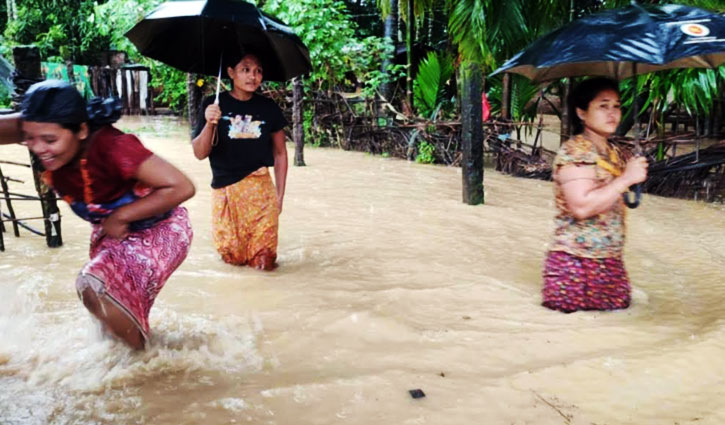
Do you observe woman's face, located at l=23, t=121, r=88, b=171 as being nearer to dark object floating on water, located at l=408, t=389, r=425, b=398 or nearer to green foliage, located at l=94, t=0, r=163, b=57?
dark object floating on water, located at l=408, t=389, r=425, b=398

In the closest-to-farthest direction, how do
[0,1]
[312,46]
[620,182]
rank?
1. [620,182]
2. [312,46]
3. [0,1]

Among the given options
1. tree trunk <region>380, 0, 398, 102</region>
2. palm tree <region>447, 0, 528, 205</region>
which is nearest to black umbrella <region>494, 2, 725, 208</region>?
palm tree <region>447, 0, 528, 205</region>

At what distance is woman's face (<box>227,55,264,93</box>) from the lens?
4.03 metres

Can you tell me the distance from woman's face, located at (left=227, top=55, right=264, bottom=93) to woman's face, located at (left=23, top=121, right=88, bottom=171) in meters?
1.82

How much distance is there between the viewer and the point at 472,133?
281 inches

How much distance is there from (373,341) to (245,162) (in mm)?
1726

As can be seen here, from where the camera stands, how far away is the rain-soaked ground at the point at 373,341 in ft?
7.91

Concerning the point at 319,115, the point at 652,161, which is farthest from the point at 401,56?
the point at 652,161

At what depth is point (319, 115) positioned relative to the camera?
1385 centimetres

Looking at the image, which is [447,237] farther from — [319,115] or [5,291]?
[319,115]

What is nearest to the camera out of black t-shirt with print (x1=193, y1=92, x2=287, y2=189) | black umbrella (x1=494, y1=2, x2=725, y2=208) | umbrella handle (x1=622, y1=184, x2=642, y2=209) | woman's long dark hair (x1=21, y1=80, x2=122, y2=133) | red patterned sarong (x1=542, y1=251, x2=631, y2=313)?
woman's long dark hair (x1=21, y1=80, x2=122, y2=133)

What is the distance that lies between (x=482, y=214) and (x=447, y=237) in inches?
51.5

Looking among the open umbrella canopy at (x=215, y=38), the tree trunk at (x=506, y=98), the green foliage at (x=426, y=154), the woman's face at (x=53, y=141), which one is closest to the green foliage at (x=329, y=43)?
the green foliage at (x=426, y=154)

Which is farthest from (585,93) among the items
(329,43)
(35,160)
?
(329,43)
